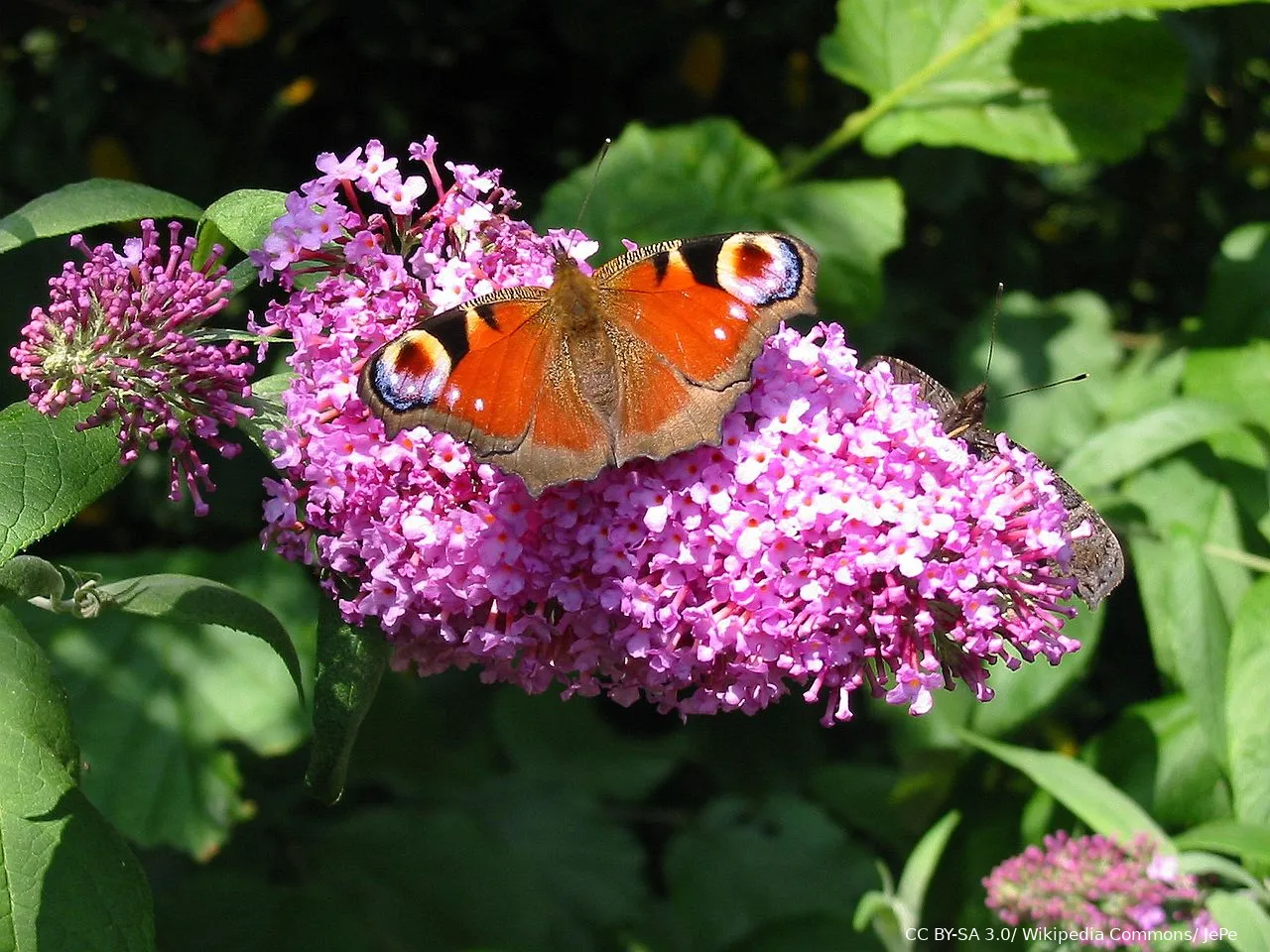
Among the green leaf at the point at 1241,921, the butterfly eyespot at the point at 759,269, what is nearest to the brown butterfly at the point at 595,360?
the butterfly eyespot at the point at 759,269

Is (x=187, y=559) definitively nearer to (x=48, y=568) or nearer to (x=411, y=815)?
(x=411, y=815)

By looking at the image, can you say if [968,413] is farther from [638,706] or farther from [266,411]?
[638,706]

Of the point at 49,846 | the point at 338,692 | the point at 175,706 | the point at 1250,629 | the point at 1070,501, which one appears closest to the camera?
the point at 49,846

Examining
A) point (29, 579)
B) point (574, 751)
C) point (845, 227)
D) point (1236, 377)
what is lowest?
point (574, 751)

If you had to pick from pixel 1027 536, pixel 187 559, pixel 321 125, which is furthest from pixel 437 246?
pixel 321 125

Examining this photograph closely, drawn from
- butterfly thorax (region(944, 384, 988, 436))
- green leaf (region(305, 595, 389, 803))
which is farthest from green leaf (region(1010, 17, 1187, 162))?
green leaf (region(305, 595, 389, 803))

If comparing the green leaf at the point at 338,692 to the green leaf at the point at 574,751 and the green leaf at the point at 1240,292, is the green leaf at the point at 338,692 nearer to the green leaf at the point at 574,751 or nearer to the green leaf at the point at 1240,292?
the green leaf at the point at 574,751

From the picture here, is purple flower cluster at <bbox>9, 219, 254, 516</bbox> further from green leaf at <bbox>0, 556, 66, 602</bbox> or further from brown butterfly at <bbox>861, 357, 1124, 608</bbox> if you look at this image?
brown butterfly at <bbox>861, 357, 1124, 608</bbox>

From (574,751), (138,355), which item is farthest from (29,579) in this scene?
(574,751)
